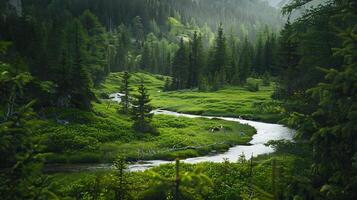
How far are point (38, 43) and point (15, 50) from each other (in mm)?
3413

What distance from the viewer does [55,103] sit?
52375mm

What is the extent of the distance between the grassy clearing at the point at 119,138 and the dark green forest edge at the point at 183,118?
14 cm

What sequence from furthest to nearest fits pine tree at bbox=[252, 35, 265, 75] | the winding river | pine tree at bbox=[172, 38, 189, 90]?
1. pine tree at bbox=[252, 35, 265, 75]
2. pine tree at bbox=[172, 38, 189, 90]
3. the winding river

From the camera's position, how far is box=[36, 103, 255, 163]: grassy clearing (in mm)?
39569

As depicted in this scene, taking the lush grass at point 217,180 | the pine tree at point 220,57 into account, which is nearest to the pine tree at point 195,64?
the pine tree at point 220,57

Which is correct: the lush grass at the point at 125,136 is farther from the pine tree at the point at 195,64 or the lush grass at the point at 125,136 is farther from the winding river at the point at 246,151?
the pine tree at the point at 195,64

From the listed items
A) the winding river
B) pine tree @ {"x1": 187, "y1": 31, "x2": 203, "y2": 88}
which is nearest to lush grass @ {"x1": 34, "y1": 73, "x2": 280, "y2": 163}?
the winding river

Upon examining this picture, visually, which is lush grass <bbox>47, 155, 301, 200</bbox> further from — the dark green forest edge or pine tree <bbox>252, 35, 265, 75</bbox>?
pine tree <bbox>252, 35, 265, 75</bbox>

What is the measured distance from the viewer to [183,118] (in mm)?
62250

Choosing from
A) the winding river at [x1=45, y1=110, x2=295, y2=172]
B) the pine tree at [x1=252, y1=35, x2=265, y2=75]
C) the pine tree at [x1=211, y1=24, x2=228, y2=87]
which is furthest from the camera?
the pine tree at [x1=252, y1=35, x2=265, y2=75]

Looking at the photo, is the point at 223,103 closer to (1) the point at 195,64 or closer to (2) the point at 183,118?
(2) the point at 183,118

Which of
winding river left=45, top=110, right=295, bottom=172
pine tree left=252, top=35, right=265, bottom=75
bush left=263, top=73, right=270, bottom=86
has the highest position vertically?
pine tree left=252, top=35, right=265, bottom=75

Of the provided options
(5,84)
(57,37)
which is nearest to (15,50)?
(57,37)

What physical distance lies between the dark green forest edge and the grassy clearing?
0.14 metres
